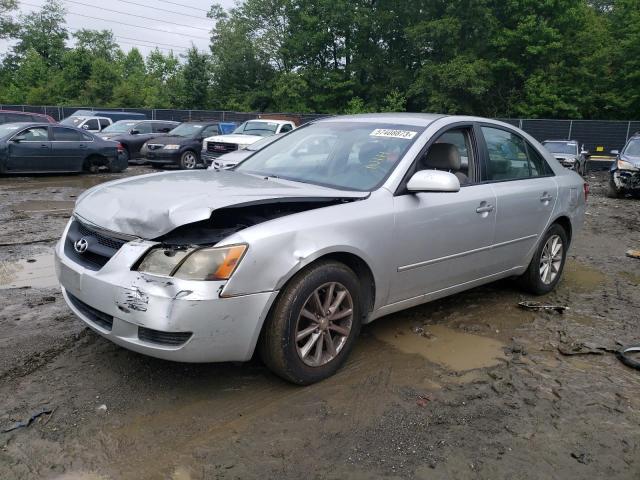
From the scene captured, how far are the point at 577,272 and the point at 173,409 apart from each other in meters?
5.18

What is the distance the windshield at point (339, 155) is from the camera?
156 inches

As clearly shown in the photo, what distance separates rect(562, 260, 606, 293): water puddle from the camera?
5.89 metres

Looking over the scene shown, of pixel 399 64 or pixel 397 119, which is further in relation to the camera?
pixel 399 64

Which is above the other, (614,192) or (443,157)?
(443,157)

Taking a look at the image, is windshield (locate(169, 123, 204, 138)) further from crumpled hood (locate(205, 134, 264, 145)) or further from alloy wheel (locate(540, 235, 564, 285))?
alloy wheel (locate(540, 235, 564, 285))

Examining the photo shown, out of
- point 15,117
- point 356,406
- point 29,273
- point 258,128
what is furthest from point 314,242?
point 15,117

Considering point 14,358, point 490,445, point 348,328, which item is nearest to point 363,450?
point 490,445

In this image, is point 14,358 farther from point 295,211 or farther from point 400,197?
point 400,197

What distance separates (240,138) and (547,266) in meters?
11.4

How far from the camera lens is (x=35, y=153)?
13.7 m

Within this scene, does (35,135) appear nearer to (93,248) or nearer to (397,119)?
(397,119)

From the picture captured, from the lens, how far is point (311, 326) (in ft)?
10.9

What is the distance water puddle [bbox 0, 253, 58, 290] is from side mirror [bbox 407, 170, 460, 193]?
11.7 ft

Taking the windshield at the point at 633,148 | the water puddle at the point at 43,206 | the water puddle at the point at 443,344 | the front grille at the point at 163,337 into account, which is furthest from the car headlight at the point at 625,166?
the front grille at the point at 163,337
